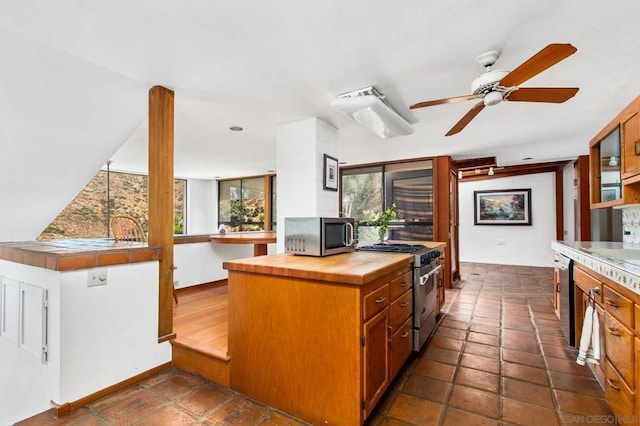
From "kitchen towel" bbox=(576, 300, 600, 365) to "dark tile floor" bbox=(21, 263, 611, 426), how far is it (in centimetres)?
29

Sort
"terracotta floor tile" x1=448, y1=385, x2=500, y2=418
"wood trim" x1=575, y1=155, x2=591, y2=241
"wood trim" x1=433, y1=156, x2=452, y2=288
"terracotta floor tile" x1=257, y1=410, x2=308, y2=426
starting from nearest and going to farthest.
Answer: "terracotta floor tile" x1=257, y1=410, x2=308, y2=426
"terracotta floor tile" x1=448, y1=385, x2=500, y2=418
"wood trim" x1=433, y1=156, x2=452, y2=288
"wood trim" x1=575, y1=155, x2=591, y2=241

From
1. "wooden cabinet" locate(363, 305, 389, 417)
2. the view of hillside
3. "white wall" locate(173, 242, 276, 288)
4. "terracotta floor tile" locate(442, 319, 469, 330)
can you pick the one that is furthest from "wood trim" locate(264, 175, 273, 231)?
"wooden cabinet" locate(363, 305, 389, 417)

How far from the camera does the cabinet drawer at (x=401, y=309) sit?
1.93 meters

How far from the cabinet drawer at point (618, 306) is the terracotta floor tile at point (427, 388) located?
3.42 feet

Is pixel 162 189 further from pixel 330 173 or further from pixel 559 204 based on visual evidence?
pixel 559 204

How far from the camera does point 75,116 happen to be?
8.13 feet

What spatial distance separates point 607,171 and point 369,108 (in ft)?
7.47

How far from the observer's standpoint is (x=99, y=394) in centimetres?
190

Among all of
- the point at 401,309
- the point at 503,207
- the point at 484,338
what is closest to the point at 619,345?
the point at 401,309

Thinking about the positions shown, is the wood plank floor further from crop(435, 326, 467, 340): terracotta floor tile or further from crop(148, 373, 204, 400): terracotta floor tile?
crop(435, 326, 467, 340): terracotta floor tile

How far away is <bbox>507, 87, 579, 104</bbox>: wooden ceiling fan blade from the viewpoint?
1.73 meters

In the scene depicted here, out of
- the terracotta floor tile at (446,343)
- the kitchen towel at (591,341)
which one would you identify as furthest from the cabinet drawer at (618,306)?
the terracotta floor tile at (446,343)

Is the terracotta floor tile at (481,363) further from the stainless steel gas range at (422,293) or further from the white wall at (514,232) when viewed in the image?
the white wall at (514,232)

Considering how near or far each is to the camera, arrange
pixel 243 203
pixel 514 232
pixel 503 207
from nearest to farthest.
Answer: pixel 514 232, pixel 503 207, pixel 243 203
